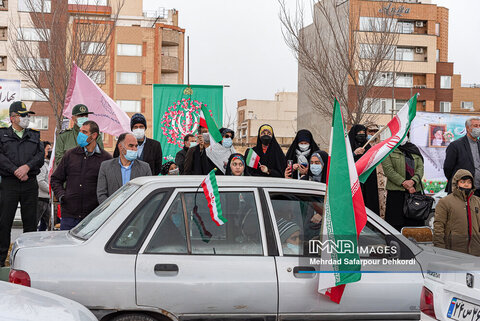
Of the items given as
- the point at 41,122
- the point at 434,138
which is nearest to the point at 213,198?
the point at 434,138

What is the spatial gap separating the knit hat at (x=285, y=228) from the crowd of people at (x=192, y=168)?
1.99 metres

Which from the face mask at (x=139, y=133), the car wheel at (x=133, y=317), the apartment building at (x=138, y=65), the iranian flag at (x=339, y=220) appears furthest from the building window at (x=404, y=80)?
the car wheel at (x=133, y=317)

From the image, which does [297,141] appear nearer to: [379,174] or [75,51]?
[379,174]

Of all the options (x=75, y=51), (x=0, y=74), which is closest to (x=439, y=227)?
(x=75, y=51)

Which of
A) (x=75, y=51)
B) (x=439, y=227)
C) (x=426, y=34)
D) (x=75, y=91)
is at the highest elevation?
(x=426, y=34)

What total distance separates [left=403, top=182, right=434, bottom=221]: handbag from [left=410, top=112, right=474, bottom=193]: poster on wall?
1107 cm

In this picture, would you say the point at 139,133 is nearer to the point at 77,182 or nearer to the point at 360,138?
the point at 77,182

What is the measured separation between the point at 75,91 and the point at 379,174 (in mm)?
5235

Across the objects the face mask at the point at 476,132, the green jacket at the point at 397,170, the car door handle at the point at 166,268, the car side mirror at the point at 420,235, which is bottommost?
the car side mirror at the point at 420,235

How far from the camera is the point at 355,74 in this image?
22.9m

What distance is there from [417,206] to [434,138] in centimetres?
1210

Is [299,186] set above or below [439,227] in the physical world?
above

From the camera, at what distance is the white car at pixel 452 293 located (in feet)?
14.5

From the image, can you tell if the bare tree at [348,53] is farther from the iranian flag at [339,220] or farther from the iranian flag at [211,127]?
the iranian flag at [339,220]
